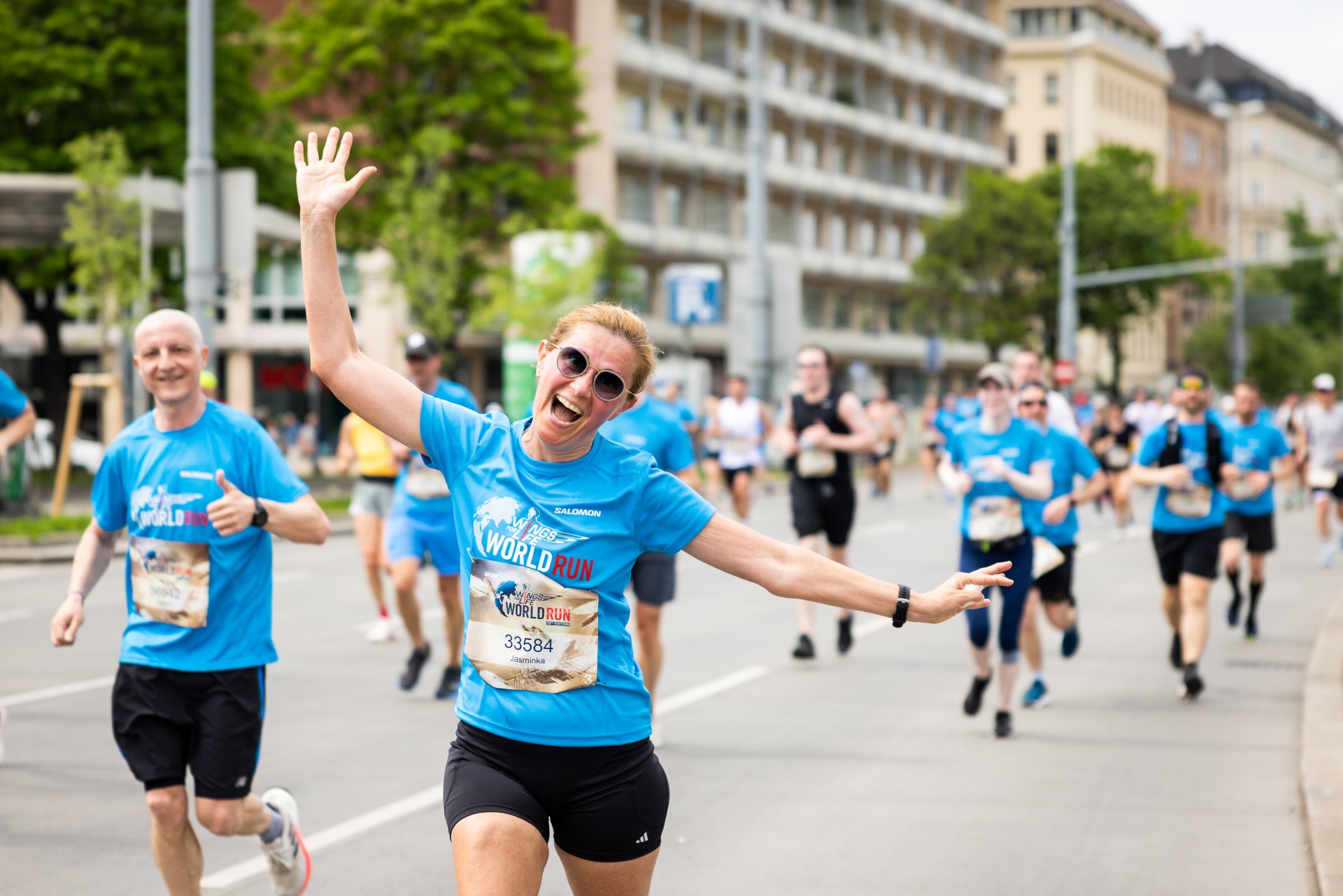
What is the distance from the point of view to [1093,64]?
286ft

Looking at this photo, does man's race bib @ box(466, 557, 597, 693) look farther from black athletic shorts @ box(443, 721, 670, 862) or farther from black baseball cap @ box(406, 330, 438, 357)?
black baseball cap @ box(406, 330, 438, 357)

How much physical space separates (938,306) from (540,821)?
58278mm

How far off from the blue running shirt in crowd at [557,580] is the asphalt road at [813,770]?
7.15 feet

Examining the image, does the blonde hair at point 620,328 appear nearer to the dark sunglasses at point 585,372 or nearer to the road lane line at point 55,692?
the dark sunglasses at point 585,372

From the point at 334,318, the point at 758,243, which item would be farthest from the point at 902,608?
the point at 758,243

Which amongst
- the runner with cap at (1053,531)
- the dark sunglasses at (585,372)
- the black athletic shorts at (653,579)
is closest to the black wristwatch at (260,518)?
the dark sunglasses at (585,372)

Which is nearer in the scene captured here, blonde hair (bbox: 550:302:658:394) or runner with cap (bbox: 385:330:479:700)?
blonde hair (bbox: 550:302:658:394)

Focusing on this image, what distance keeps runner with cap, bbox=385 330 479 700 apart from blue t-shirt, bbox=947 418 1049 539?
Result: 2.73 meters

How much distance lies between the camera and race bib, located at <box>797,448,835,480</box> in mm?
11148

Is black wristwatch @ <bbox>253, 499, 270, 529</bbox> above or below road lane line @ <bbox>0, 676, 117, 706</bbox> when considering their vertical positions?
above

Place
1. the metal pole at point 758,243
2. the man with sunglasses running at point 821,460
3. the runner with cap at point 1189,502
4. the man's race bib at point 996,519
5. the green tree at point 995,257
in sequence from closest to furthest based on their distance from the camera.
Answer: the man's race bib at point 996,519
the runner with cap at point 1189,502
the man with sunglasses running at point 821,460
the metal pole at point 758,243
the green tree at point 995,257

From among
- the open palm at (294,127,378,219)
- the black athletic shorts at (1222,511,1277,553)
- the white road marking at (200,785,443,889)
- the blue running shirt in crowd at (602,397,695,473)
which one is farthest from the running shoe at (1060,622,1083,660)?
the open palm at (294,127,378,219)

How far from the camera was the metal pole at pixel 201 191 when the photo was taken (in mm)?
16828

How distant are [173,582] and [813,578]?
213 cm
